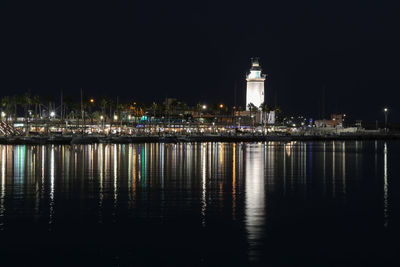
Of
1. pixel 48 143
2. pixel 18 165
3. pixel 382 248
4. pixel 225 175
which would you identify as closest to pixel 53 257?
pixel 382 248

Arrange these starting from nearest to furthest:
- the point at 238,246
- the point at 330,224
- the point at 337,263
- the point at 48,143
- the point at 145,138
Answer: the point at 337,263
the point at 238,246
the point at 330,224
the point at 48,143
the point at 145,138

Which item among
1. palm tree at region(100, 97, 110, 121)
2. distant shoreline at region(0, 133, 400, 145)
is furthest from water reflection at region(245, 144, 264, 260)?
palm tree at region(100, 97, 110, 121)

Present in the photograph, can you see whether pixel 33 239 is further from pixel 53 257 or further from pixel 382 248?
pixel 382 248

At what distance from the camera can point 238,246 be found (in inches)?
754

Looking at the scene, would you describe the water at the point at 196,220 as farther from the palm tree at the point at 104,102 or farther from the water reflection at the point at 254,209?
the palm tree at the point at 104,102

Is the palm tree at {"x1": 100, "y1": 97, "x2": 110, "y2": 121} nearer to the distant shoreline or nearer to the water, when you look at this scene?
the distant shoreline

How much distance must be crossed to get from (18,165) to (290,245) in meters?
34.6

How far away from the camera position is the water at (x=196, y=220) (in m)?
18.2

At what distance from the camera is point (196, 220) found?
2367cm

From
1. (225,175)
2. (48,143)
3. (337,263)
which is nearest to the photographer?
(337,263)

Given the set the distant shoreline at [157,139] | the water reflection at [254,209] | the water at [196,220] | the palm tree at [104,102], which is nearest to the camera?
the water at [196,220]

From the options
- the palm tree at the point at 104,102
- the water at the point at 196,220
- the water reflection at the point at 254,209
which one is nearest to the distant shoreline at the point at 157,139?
the palm tree at the point at 104,102

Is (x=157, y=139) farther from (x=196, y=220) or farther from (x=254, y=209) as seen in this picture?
(x=196, y=220)

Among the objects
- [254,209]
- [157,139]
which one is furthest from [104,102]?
[254,209]
